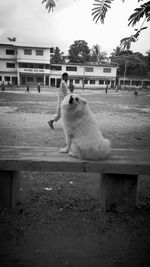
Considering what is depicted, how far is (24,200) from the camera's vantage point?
3320 mm

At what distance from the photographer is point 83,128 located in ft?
9.18

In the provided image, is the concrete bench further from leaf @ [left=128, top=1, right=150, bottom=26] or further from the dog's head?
leaf @ [left=128, top=1, right=150, bottom=26]

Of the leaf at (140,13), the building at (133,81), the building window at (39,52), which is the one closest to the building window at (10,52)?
the building window at (39,52)

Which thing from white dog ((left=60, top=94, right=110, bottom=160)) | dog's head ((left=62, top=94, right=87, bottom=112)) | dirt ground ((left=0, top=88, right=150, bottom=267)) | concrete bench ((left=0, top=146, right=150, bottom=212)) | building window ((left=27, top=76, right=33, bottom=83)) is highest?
building window ((left=27, top=76, right=33, bottom=83))

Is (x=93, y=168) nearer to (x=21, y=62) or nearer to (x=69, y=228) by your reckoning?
(x=69, y=228)

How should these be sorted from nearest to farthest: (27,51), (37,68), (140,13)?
(140,13), (27,51), (37,68)

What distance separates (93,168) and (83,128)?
535 mm

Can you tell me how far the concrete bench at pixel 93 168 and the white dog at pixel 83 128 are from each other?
125mm

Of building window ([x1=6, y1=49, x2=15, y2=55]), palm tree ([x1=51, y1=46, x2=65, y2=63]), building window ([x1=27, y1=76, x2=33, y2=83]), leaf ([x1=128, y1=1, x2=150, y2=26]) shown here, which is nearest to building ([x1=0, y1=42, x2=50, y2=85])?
building window ([x1=6, y1=49, x2=15, y2=55])

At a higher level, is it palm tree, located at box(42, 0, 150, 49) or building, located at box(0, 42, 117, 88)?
building, located at box(0, 42, 117, 88)

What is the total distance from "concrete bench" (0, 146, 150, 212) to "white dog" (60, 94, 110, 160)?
0.41 feet

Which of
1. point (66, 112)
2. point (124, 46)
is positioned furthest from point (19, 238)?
point (124, 46)

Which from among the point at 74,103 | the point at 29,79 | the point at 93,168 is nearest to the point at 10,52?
the point at 29,79

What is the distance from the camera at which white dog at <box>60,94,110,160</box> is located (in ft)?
9.11
